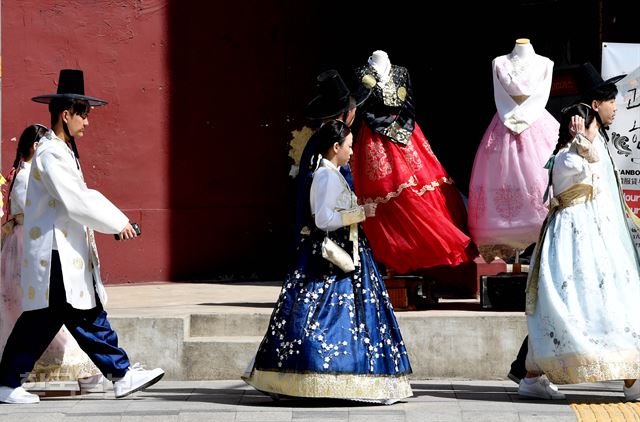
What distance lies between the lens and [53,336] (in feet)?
28.1

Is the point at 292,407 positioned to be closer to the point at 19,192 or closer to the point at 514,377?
the point at 514,377

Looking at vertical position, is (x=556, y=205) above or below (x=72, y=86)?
below

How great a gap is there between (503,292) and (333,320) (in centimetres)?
209

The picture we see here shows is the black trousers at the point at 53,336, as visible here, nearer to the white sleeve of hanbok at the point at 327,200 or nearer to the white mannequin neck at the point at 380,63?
the white sleeve of hanbok at the point at 327,200

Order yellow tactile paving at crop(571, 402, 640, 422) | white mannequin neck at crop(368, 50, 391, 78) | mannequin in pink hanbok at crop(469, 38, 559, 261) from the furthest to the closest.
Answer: white mannequin neck at crop(368, 50, 391, 78) < mannequin in pink hanbok at crop(469, 38, 559, 261) < yellow tactile paving at crop(571, 402, 640, 422)

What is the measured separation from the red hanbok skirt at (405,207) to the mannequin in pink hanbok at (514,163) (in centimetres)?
21

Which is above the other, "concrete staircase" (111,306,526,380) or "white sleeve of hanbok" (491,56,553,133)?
"white sleeve of hanbok" (491,56,553,133)

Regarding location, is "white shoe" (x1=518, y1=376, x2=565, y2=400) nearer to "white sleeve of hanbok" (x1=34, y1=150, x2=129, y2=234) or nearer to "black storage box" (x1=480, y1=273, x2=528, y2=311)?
"black storage box" (x1=480, y1=273, x2=528, y2=311)

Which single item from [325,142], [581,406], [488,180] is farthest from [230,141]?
[581,406]

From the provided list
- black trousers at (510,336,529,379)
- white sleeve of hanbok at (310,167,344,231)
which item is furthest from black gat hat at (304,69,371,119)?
black trousers at (510,336,529,379)

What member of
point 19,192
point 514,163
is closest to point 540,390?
point 514,163

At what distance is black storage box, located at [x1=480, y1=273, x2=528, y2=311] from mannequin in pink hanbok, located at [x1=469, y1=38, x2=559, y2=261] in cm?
21

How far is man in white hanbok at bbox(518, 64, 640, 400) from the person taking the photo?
8328 mm

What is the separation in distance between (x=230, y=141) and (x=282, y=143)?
0.48 meters
